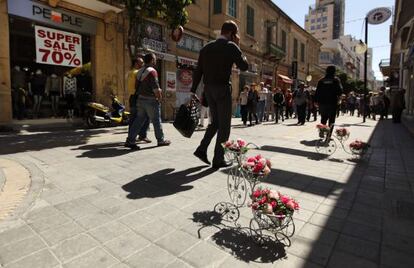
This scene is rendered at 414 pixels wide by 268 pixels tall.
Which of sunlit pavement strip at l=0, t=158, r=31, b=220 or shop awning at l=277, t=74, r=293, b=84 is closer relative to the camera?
sunlit pavement strip at l=0, t=158, r=31, b=220

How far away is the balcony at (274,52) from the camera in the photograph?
23969 mm

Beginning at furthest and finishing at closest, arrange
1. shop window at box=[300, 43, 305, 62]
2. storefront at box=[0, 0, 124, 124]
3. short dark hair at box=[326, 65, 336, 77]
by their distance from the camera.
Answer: shop window at box=[300, 43, 305, 62] → storefront at box=[0, 0, 124, 124] → short dark hair at box=[326, 65, 336, 77]

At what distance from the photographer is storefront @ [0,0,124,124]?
29.4 feet

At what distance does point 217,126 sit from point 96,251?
2748mm

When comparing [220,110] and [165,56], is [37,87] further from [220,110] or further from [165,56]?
[220,110]

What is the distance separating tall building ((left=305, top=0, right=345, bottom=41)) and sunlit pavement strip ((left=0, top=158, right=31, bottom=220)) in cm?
12157

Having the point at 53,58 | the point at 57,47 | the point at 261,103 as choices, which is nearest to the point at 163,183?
the point at 53,58

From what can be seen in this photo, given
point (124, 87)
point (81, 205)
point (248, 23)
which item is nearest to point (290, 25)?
point (248, 23)

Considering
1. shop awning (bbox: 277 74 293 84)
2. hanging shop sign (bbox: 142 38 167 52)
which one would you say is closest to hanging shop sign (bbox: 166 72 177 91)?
hanging shop sign (bbox: 142 38 167 52)

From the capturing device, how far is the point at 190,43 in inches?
621

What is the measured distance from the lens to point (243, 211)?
295 cm

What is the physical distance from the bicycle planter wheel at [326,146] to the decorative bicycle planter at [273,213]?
4159 mm

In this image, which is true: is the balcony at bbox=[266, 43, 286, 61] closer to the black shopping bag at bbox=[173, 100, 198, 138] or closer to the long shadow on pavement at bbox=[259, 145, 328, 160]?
the long shadow on pavement at bbox=[259, 145, 328, 160]

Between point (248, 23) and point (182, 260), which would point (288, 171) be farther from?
point (248, 23)
